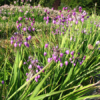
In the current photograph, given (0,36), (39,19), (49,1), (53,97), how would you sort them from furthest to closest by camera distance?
(49,1) < (39,19) < (0,36) < (53,97)

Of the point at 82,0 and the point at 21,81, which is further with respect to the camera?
the point at 82,0

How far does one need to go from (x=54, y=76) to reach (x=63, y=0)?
56.3 feet

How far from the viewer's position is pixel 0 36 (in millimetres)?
2904

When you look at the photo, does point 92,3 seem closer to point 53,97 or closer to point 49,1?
point 49,1

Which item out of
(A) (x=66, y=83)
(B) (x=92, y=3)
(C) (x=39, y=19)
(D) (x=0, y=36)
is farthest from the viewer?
(B) (x=92, y=3)

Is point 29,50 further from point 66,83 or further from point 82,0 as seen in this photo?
point 82,0

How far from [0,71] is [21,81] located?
1.18ft

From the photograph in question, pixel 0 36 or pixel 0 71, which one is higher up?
pixel 0 36

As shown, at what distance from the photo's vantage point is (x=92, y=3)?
1187 cm

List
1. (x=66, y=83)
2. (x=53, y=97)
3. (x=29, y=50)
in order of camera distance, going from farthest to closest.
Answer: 1. (x=29, y=50)
2. (x=66, y=83)
3. (x=53, y=97)

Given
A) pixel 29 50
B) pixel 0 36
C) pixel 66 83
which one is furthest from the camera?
pixel 0 36

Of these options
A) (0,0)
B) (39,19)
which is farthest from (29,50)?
(0,0)

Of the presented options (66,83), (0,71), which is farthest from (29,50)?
(66,83)

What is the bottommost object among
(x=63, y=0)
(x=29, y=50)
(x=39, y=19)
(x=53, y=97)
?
(x=53, y=97)
